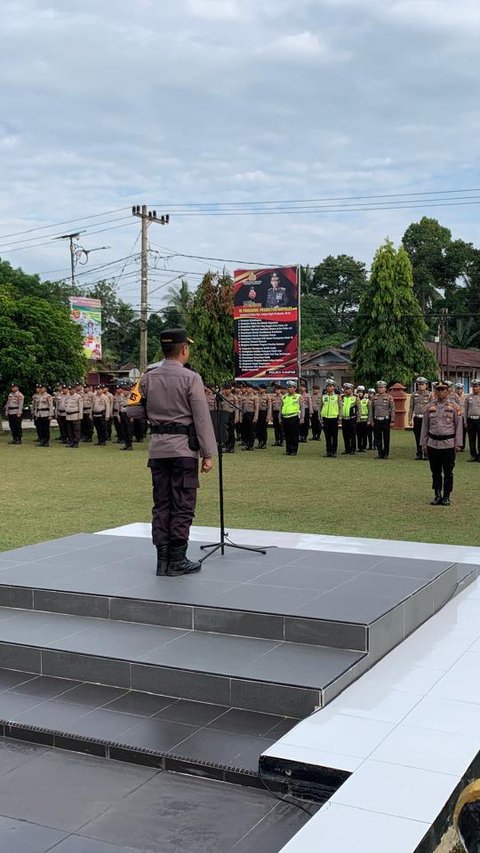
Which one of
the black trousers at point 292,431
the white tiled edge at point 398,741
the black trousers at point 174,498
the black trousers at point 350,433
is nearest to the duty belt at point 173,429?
the black trousers at point 174,498

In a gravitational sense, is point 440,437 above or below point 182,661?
above

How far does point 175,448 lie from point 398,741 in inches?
102

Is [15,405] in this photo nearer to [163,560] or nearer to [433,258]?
[163,560]

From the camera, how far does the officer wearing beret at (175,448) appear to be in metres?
5.54

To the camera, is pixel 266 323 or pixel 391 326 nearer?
pixel 266 323

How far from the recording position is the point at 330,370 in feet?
155

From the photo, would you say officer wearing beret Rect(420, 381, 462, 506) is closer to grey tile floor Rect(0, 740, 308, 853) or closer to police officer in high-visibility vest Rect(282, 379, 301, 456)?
police officer in high-visibility vest Rect(282, 379, 301, 456)

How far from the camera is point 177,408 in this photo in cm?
558

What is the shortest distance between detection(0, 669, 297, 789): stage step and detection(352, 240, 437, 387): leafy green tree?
31.2 metres

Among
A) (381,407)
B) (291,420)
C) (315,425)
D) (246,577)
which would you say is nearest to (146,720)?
(246,577)

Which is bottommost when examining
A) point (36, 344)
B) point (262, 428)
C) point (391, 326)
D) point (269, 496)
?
point (269, 496)

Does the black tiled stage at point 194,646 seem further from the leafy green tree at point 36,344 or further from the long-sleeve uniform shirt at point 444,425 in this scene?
the leafy green tree at point 36,344

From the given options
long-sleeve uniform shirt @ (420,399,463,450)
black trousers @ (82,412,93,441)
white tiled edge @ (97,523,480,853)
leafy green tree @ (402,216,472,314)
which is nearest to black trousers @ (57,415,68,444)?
black trousers @ (82,412,93,441)

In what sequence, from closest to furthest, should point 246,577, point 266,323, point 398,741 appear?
point 398,741 → point 246,577 → point 266,323
